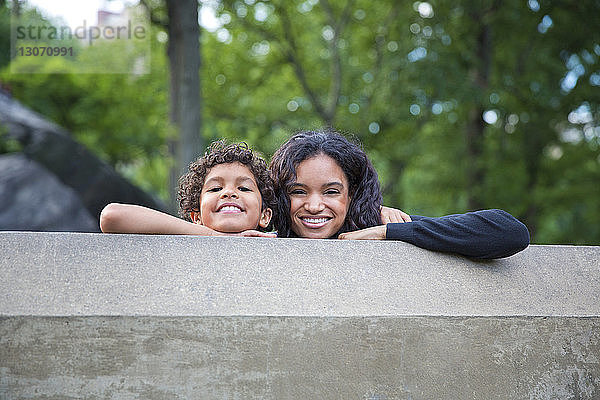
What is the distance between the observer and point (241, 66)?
11820 millimetres

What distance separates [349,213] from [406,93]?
6573mm

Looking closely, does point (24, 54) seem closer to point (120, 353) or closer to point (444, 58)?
point (444, 58)

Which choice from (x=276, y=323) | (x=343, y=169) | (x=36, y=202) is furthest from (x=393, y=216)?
(x=36, y=202)

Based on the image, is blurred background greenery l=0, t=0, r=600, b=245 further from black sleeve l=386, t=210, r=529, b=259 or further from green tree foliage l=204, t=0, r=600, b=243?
black sleeve l=386, t=210, r=529, b=259

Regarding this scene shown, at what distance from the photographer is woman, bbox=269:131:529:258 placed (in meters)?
2.51

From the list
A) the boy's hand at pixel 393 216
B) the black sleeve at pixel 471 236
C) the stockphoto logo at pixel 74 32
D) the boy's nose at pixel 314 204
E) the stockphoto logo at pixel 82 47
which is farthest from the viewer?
the stockphoto logo at pixel 82 47

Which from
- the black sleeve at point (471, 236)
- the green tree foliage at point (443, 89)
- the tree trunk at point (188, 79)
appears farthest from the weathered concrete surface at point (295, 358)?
the green tree foliage at point (443, 89)

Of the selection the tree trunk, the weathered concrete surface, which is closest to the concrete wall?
the weathered concrete surface

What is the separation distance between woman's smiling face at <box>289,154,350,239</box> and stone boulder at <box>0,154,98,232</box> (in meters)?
4.87

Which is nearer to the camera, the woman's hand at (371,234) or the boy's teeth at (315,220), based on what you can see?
the woman's hand at (371,234)

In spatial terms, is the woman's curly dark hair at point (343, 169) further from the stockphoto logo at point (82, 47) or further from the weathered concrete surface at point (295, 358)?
the stockphoto logo at point (82, 47)

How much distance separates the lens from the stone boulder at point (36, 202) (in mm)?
7066

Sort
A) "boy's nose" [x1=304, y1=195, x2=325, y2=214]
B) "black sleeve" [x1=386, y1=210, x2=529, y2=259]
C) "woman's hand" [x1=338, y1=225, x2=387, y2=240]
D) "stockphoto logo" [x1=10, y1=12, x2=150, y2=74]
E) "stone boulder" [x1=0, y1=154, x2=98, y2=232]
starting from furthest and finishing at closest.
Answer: "stockphoto logo" [x1=10, y1=12, x2=150, y2=74] < "stone boulder" [x1=0, y1=154, x2=98, y2=232] < "boy's nose" [x1=304, y1=195, x2=325, y2=214] < "woman's hand" [x1=338, y1=225, x2=387, y2=240] < "black sleeve" [x1=386, y1=210, x2=529, y2=259]

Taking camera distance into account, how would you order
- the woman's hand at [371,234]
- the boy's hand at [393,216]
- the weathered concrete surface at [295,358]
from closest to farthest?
the weathered concrete surface at [295,358], the woman's hand at [371,234], the boy's hand at [393,216]
